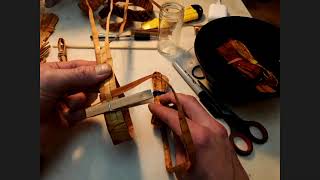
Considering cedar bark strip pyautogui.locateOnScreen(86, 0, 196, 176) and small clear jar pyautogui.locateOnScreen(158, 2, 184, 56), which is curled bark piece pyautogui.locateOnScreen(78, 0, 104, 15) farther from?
cedar bark strip pyautogui.locateOnScreen(86, 0, 196, 176)

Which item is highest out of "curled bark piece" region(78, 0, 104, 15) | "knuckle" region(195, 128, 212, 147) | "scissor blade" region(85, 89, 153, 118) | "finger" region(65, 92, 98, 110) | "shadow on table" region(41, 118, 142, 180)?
"curled bark piece" region(78, 0, 104, 15)

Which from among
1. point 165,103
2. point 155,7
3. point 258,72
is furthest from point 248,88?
point 155,7

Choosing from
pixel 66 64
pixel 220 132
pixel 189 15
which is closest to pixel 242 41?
pixel 189 15

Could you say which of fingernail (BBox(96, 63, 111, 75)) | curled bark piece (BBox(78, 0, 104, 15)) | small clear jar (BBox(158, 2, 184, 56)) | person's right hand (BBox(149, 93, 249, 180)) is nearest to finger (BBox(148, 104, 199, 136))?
person's right hand (BBox(149, 93, 249, 180))

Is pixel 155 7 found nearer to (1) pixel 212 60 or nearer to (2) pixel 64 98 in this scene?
(1) pixel 212 60

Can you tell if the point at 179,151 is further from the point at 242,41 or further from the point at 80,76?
the point at 242,41

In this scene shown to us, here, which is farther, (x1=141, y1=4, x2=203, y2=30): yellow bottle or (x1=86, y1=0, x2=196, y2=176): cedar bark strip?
(x1=141, y1=4, x2=203, y2=30): yellow bottle
